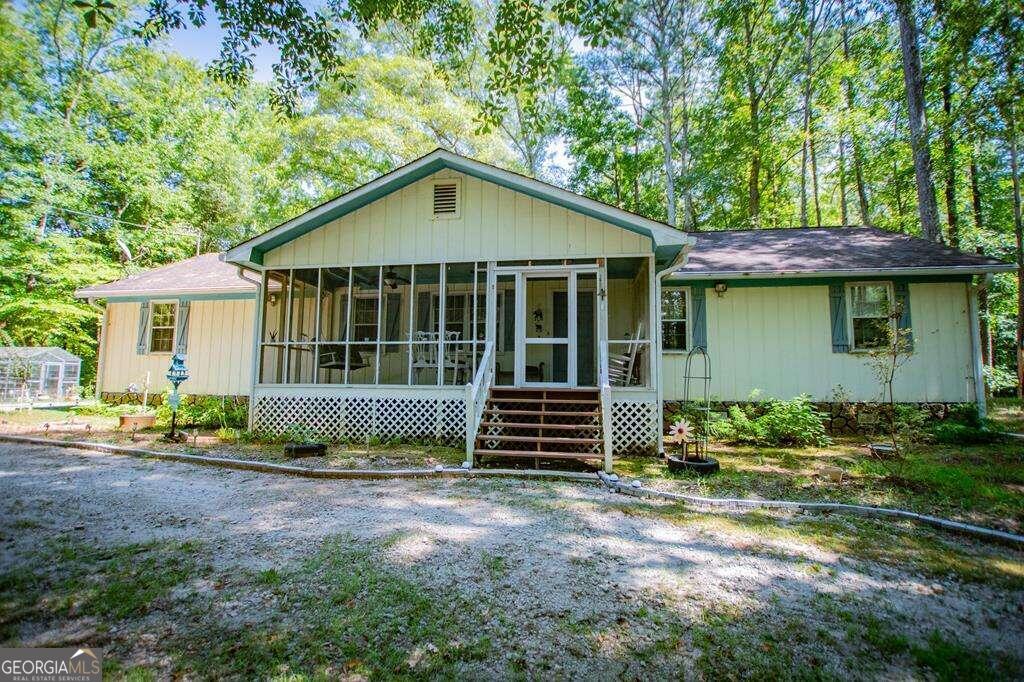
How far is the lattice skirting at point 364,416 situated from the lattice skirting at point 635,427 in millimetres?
2743

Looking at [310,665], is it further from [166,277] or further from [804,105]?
[804,105]

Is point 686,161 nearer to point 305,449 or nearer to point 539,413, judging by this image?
point 539,413

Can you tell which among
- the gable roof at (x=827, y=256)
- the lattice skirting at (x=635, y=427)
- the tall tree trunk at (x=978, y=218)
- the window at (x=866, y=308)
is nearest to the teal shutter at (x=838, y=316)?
the window at (x=866, y=308)

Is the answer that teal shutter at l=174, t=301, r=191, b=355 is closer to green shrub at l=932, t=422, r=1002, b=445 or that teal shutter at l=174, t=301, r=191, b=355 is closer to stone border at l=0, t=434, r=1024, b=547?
stone border at l=0, t=434, r=1024, b=547

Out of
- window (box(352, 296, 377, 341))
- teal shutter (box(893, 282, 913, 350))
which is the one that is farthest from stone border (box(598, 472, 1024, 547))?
window (box(352, 296, 377, 341))

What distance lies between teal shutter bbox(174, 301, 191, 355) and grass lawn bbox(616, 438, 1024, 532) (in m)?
11.8

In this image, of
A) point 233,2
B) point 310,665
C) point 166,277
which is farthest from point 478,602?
point 166,277

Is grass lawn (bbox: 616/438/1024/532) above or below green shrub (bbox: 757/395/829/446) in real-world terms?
below

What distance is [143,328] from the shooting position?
1254cm

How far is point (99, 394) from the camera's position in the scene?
12625 millimetres

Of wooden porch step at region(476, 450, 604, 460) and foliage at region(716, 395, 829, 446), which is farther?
foliage at region(716, 395, 829, 446)

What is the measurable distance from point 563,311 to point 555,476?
18.0ft

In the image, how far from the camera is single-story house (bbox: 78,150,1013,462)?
25.7 feet

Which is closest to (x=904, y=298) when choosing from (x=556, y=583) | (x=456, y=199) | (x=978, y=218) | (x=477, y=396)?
(x=477, y=396)
